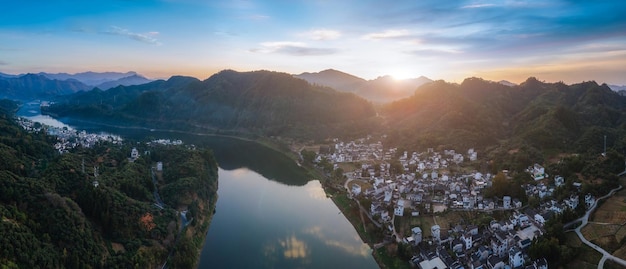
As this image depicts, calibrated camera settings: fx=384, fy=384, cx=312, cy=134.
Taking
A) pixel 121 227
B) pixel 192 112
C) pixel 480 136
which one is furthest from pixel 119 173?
pixel 192 112

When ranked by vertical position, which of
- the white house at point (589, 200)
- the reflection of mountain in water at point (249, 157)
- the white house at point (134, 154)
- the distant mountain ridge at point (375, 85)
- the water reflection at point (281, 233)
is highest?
the distant mountain ridge at point (375, 85)

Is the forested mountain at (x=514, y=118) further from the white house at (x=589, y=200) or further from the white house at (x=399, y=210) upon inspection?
the white house at (x=399, y=210)

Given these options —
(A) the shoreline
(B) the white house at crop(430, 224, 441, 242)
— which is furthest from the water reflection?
(B) the white house at crop(430, 224, 441, 242)

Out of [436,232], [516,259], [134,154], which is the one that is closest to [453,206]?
[436,232]

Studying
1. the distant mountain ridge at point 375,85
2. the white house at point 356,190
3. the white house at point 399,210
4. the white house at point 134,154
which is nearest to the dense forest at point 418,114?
the white house at point 356,190

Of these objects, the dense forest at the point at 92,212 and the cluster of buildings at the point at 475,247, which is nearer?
the dense forest at the point at 92,212

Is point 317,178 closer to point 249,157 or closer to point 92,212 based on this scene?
point 249,157
